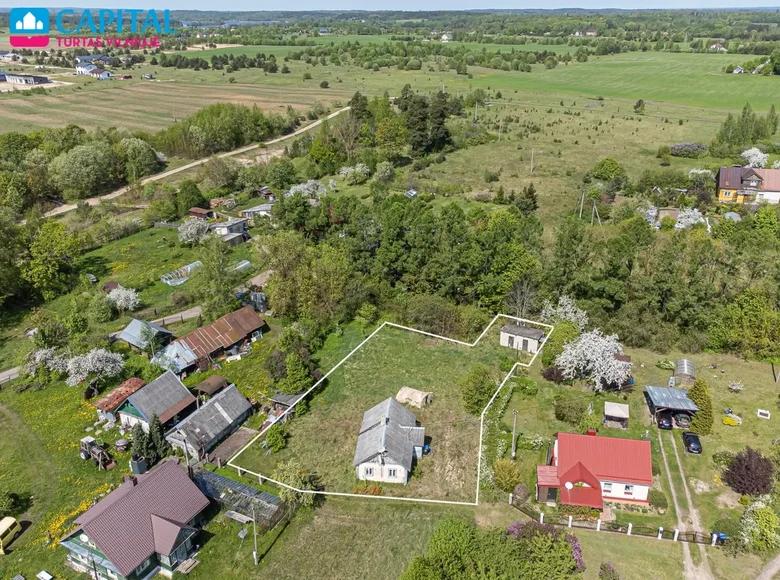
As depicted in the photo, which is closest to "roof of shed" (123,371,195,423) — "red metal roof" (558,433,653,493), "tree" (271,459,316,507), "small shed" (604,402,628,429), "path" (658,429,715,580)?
"tree" (271,459,316,507)

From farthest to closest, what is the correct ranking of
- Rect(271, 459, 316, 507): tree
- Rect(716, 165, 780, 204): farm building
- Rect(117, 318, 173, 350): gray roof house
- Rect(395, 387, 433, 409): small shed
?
Rect(716, 165, 780, 204): farm building
Rect(117, 318, 173, 350): gray roof house
Rect(395, 387, 433, 409): small shed
Rect(271, 459, 316, 507): tree

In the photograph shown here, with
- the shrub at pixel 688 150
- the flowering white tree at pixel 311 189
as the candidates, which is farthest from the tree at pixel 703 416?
the shrub at pixel 688 150

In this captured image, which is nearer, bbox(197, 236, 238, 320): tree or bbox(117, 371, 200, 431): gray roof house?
bbox(117, 371, 200, 431): gray roof house

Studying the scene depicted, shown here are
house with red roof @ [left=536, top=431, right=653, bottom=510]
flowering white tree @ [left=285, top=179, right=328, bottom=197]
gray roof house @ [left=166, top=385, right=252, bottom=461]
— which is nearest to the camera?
house with red roof @ [left=536, top=431, right=653, bottom=510]

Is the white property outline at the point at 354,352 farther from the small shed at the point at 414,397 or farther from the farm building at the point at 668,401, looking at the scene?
the farm building at the point at 668,401

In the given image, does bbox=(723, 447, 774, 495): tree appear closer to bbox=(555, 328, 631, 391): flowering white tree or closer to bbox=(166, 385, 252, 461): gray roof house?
bbox=(555, 328, 631, 391): flowering white tree

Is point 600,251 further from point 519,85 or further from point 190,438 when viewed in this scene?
point 519,85

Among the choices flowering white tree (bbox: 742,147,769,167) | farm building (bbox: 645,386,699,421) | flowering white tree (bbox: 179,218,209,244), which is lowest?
farm building (bbox: 645,386,699,421)

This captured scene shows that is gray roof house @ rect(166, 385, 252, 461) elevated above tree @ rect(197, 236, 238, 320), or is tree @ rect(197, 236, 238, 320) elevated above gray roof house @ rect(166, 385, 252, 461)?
tree @ rect(197, 236, 238, 320)
